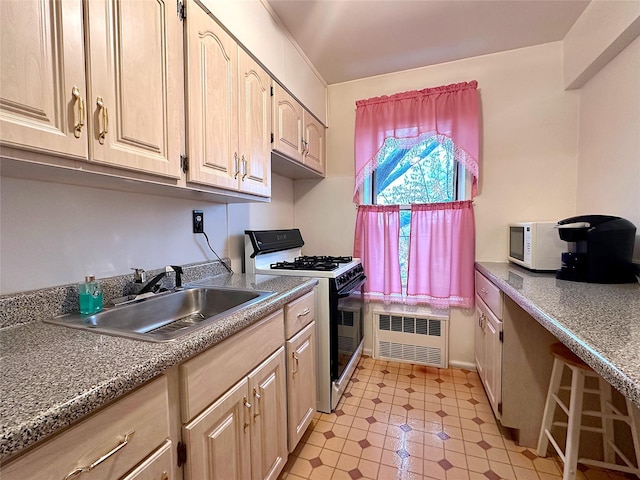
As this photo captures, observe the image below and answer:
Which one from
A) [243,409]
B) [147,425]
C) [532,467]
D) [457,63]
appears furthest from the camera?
[457,63]

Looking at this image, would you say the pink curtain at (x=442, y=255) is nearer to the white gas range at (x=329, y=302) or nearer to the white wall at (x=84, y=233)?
the white gas range at (x=329, y=302)

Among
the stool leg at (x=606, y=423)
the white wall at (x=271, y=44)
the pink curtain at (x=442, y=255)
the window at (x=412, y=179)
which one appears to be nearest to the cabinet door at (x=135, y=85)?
the white wall at (x=271, y=44)

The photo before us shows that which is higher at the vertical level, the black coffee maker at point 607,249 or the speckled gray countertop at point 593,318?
the black coffee maker at point 607,249

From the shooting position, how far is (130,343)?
756mm

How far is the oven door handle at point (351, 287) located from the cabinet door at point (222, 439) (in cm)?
92

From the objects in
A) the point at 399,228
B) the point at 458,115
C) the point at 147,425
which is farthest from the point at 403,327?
the point at 147,425

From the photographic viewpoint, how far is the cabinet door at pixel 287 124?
1784mm

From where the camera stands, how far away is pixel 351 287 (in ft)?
6.67

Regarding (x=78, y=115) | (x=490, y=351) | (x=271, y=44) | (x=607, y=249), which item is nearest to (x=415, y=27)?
(x=271, y=44)

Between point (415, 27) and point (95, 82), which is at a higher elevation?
point (415, 27)

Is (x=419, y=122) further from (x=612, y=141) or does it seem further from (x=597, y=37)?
(x=612, y=141)

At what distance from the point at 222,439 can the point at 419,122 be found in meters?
2.40

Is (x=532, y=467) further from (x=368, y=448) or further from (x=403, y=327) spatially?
(x=403, y=327)

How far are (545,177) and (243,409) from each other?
253 centimetres
